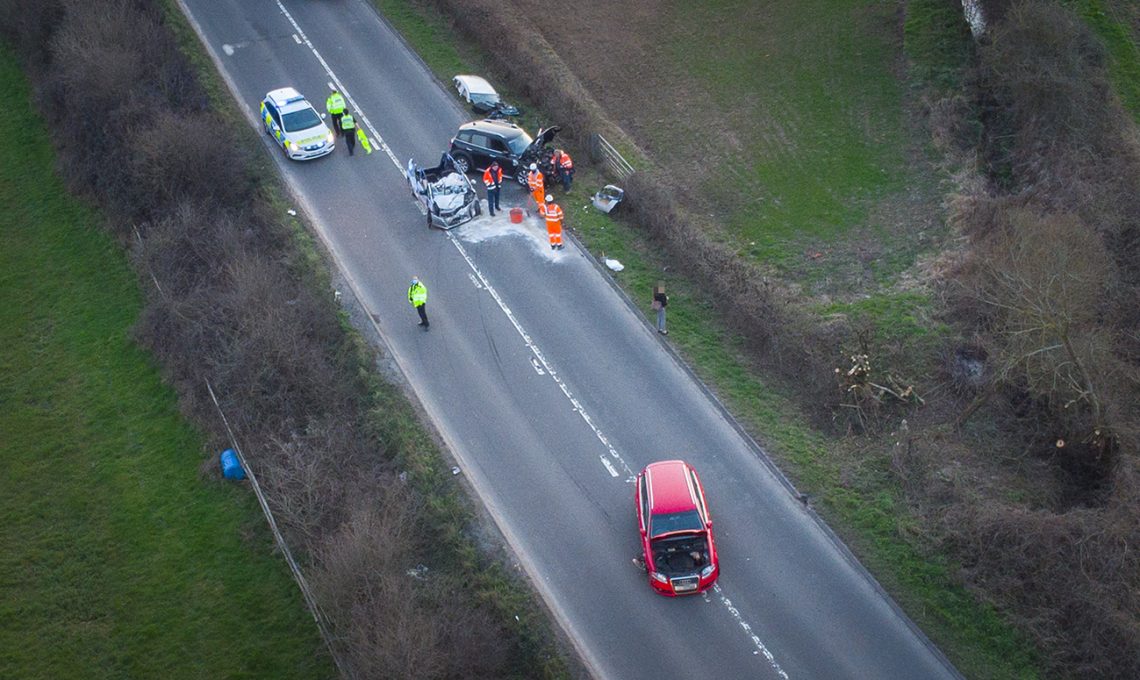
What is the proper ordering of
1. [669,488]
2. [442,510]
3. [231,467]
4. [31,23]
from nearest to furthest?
1. [669,488]
2. [442,510]
3. [231,467]
4. [31,23]

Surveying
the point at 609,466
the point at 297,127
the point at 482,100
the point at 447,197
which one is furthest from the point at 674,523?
the point at 297,127

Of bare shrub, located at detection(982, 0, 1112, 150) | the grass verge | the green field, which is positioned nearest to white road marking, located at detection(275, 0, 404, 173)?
the grass verge

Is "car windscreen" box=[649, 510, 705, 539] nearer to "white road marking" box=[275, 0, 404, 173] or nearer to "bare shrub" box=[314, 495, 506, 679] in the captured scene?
"bare shrub" box=[314, 495, 506, 679]

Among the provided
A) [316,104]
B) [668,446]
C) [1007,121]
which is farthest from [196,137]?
[1007,121]

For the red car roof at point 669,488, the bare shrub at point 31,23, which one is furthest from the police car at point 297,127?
the red car roof at point 669,488

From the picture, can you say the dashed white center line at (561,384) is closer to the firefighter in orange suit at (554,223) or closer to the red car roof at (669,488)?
the red car roof at (669,488)

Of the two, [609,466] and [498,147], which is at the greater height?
[498,147]

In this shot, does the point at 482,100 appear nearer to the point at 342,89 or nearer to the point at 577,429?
the point at 342,89

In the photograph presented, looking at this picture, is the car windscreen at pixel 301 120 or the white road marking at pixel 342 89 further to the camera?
the white road marking at pixel 342 89
